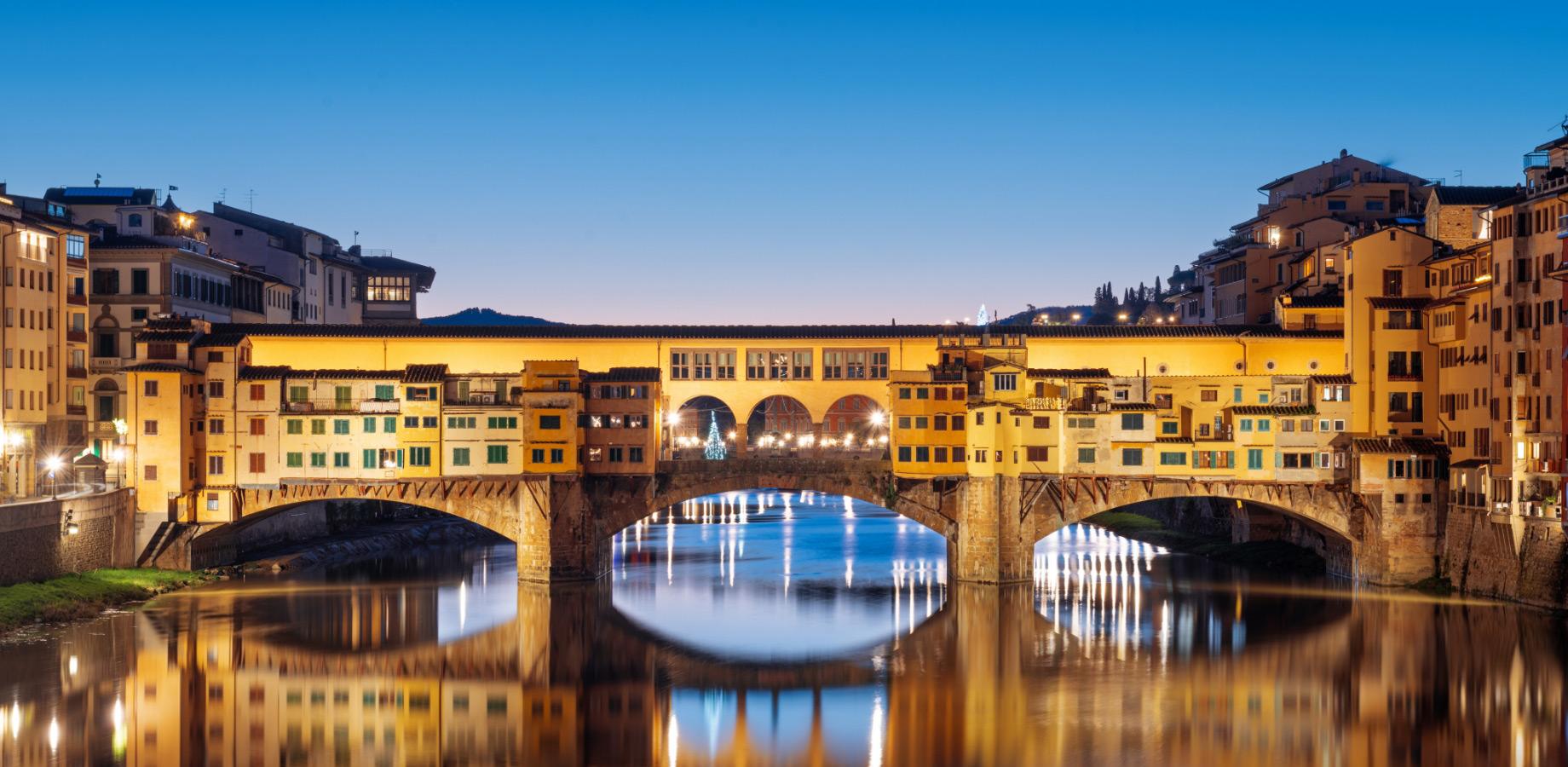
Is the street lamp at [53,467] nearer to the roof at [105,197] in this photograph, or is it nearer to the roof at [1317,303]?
the roof at [105,197]

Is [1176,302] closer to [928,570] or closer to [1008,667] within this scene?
[928,570]

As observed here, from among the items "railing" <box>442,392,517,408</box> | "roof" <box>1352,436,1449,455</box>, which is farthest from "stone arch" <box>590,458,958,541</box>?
"roof" <box>1352,436,1449,455</box>

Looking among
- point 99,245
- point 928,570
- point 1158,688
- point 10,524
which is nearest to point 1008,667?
point 1158,688

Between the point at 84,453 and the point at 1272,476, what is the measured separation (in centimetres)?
4583

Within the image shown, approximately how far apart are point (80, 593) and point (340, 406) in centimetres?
1253

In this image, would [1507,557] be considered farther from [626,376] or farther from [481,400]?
[481,400]

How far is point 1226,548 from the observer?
75.5 meters

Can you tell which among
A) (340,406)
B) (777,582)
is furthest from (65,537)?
(777,582)

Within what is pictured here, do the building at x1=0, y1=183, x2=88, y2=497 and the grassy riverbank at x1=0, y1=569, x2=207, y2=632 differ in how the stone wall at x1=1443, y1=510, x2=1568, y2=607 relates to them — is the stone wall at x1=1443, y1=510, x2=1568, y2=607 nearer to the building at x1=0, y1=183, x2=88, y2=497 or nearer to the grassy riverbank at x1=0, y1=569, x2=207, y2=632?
the grassy riverbank at x1=0, y1=569, x2=207, y2=632

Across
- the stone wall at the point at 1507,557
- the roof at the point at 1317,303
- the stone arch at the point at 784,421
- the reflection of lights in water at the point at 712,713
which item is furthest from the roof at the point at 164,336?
the stone wall at the point at 1507,557

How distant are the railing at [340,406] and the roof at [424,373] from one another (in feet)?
3.37

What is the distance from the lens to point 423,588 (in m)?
65.4

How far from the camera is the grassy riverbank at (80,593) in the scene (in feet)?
170

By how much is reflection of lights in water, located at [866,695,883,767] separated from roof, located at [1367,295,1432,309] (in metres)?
28.3
